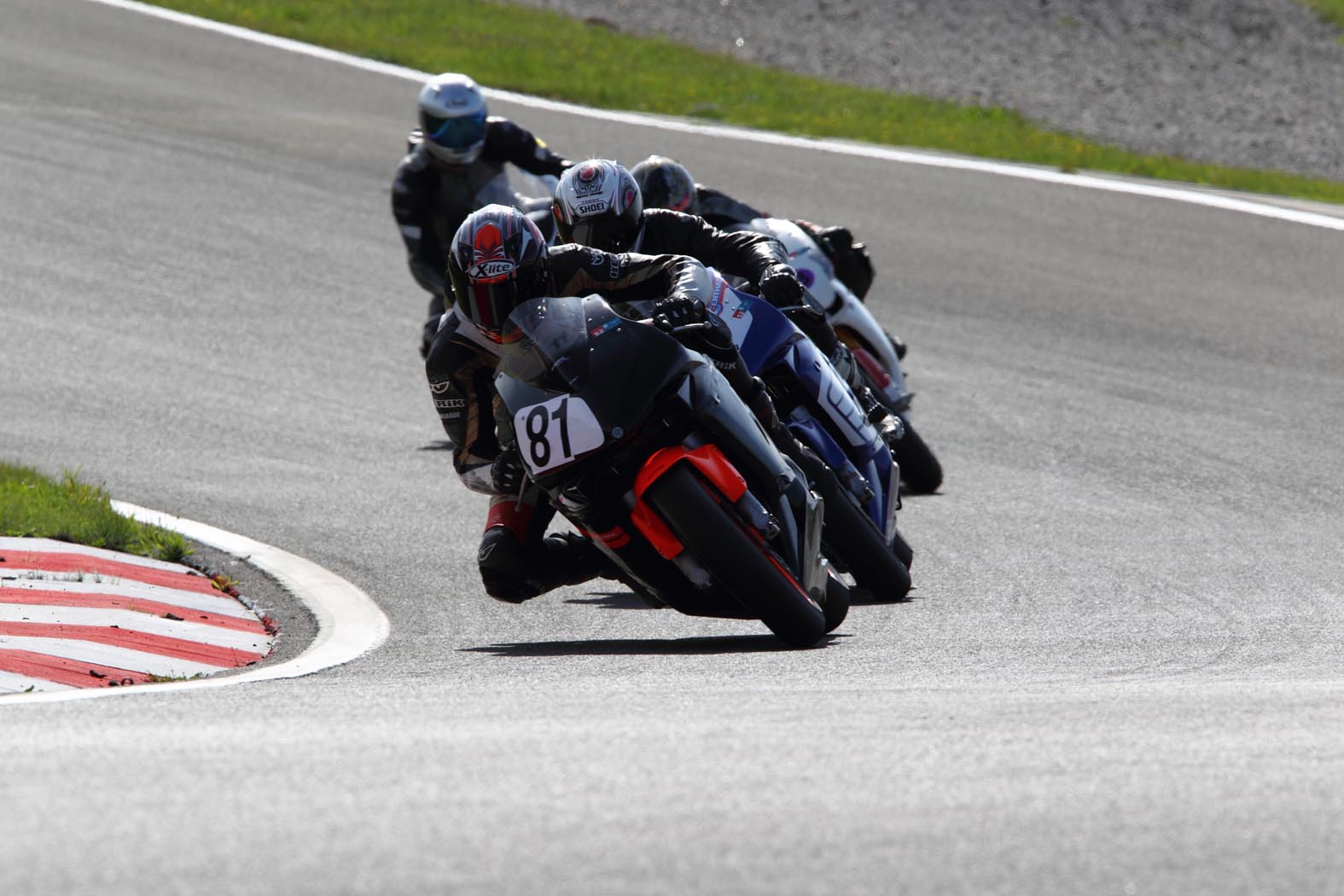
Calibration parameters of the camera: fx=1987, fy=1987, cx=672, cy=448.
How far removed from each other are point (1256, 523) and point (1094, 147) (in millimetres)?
11268

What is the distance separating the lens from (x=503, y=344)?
6.20m

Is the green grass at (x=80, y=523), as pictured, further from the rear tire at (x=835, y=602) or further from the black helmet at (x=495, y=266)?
the rear tire at (x=835, y=602)

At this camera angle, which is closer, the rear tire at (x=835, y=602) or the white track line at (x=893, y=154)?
the rear tire at (x=835, y=602)

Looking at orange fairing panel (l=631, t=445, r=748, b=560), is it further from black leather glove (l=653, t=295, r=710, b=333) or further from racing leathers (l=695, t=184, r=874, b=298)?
racing leathers (l=695, t=184, r=874, b=298)

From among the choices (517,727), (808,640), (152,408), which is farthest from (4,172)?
(517,727)

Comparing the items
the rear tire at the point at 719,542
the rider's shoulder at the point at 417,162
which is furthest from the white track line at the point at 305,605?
the rider's shoulder at the point at 417,162

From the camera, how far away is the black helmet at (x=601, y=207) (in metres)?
7.62

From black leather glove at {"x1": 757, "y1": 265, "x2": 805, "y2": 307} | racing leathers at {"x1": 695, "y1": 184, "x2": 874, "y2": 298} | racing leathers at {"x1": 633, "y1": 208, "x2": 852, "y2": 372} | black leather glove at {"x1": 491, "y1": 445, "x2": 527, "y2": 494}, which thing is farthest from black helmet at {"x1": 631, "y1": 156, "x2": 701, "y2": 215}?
black leather glove at {"x1": 491, "y1": 445, "x2": 527, "y2": 494}

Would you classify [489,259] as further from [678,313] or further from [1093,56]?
[1093,56]

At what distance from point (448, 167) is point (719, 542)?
19.0 feet

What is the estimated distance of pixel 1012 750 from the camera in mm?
4070

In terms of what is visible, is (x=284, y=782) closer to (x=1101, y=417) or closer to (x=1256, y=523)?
(x=1256, y=523)

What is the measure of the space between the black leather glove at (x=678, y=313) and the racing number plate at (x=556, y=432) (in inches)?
16.5

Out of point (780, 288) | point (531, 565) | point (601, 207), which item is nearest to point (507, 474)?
point (531, 565)
